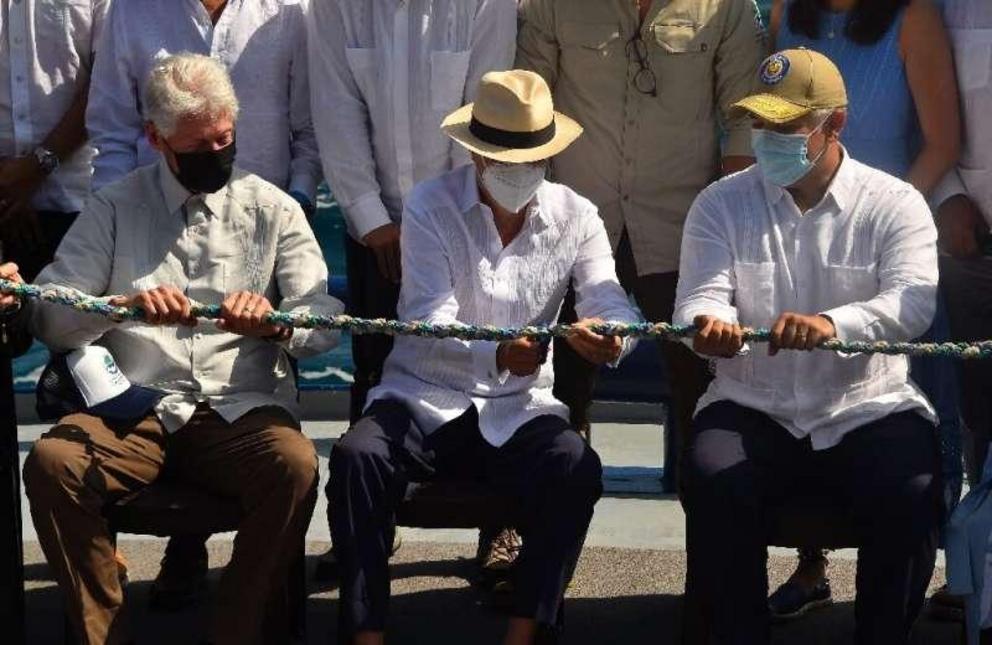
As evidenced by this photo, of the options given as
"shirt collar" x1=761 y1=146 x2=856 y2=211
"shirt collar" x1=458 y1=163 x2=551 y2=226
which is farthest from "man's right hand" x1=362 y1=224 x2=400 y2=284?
"shirt collar" x1=761 y1=146 x2=856 y2=211

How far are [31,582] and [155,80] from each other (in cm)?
158

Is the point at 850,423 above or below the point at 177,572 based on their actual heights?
above

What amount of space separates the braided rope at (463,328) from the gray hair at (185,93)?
1.67 feet

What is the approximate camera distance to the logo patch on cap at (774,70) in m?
4.45

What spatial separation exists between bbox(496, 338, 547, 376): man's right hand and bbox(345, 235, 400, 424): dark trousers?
702mm

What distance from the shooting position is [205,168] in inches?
183

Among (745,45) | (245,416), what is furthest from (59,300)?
(745,45)

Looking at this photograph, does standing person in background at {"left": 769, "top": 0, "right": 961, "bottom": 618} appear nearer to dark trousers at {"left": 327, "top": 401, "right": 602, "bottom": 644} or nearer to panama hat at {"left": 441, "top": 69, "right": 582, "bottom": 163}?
panama hat at {"left": 441, "top": 69, "right": 582, "bottom": 163}

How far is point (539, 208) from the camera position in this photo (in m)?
4.74

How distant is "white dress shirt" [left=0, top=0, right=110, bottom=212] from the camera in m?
5.21

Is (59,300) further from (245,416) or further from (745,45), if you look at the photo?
(745,45)

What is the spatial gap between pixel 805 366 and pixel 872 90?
3.04 feet

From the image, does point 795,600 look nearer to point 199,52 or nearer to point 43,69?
point 199,52

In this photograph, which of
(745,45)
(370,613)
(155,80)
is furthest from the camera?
(745,45)
